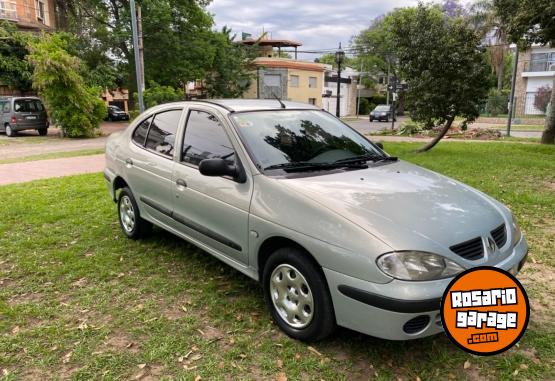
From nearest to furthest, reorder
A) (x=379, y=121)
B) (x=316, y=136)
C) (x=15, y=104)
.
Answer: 1. (x=316, y=136)
2. (x=15, y=104)
3. (x=379, y=121)

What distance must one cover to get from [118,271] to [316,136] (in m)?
2.30

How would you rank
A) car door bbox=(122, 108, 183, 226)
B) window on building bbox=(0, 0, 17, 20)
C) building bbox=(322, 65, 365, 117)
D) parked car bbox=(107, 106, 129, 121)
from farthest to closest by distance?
1. building bbox=(322, 65, 365, 117)
2. parked car bbox=(107, 106, 129, 121)
3. window on building bbox=(0, 0, 17, 20)
4. car door bbox=(122, 108, 183, 226)

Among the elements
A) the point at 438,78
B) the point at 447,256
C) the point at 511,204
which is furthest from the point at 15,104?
the point at 447,256

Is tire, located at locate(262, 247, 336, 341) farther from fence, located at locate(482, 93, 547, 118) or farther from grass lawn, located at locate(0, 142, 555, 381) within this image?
fence, located at locate(482, 93, 547, 118)

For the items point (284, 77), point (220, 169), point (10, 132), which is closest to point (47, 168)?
point (220, 169)

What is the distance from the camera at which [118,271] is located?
4348 mm

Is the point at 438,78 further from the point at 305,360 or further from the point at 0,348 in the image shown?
the point at 0,348

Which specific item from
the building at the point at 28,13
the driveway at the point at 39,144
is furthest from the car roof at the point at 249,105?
the building at the point at 28,13

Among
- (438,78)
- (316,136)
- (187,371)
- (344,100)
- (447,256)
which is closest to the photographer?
(447,256)

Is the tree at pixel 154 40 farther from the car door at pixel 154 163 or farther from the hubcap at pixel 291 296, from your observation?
the hubcap at pixel 291 296

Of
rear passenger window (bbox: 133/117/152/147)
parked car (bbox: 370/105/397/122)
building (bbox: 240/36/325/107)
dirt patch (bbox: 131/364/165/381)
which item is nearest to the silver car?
rear passenger window (bbox: 133/117/152/147)

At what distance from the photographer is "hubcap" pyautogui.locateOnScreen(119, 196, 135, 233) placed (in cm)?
509

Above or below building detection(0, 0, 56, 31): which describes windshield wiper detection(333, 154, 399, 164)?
below

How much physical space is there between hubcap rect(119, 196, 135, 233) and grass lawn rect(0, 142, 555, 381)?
0.17 metres
